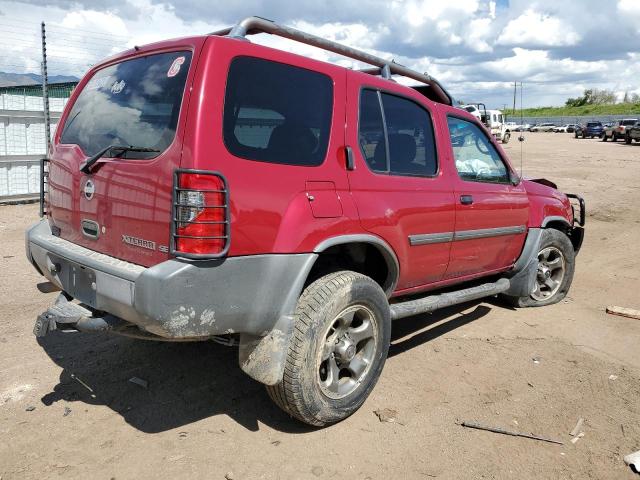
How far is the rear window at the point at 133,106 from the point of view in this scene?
268 cm

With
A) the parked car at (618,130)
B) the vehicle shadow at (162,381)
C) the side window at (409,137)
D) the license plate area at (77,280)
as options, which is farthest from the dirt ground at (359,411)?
the parked car at (618,130)

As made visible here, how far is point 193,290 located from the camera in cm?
249

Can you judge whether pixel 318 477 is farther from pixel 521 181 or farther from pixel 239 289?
pixel 521 181

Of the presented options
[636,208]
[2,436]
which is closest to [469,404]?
[2,436]

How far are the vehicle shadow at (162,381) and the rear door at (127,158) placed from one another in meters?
1.07

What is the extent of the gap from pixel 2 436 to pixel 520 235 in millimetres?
4249

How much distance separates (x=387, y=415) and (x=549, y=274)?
305cm

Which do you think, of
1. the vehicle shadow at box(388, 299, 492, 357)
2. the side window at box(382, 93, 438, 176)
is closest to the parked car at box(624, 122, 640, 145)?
the vehicle shadow at box(388, 299, 492, 357)

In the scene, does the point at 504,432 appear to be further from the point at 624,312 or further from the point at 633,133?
the point at 633,133

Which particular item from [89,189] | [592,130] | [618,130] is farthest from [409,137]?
[592,130]

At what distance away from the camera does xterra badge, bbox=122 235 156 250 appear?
261 cm

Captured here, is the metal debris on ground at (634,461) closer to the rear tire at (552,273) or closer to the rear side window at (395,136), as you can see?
the rear side window at (395,136)

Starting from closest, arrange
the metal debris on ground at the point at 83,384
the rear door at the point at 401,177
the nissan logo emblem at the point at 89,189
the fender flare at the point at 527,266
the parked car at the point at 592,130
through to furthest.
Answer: the nissan logo emblem at the point at 89,189 < the rear door at the point at 401,177 < the metal debris on ground at the point at 83,384 < the fender flare at the point at 527,266 < the parked car at the point at 592,130

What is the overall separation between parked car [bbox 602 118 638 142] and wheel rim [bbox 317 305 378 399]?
41615 millimetres
